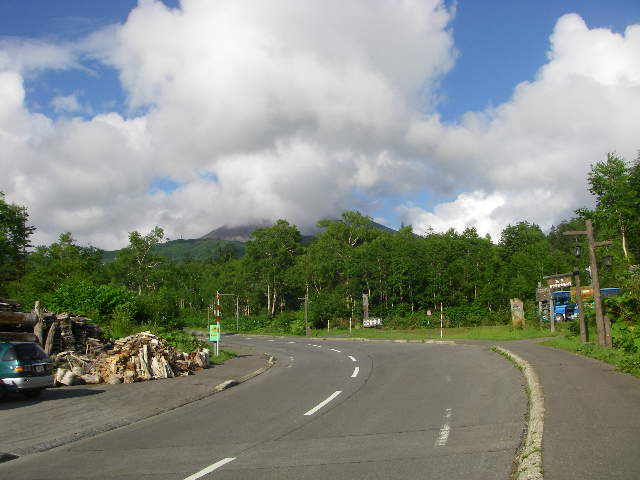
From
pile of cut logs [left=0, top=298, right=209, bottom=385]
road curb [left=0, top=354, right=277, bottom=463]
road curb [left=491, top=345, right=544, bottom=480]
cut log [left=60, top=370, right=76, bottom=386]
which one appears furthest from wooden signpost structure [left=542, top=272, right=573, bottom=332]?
cut log [left=60, top=370, right=76, bottom=386]

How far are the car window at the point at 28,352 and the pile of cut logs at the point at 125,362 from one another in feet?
7.79

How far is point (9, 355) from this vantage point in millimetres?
12727

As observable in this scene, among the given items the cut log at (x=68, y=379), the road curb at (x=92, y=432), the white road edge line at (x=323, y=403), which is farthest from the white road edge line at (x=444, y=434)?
the cut log at (x=68, y=379)

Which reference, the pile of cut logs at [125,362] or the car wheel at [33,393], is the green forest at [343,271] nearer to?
the pile of cut logs at [125,362]

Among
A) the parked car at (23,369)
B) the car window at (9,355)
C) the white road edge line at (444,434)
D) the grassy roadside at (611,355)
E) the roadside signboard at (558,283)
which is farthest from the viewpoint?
the roadside signboard at (558,283)

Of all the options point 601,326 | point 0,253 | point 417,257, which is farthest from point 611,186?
point 0,253

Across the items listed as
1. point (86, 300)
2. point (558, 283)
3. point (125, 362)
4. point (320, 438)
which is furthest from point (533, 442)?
point (558, 283)

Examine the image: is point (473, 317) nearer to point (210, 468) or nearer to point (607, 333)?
point (607, 333)

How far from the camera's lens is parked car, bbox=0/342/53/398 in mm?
12445

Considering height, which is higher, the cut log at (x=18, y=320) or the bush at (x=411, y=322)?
the cut log at (x=18, y=320)

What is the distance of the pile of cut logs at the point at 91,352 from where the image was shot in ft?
54.7

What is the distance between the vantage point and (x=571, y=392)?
10.7 meters

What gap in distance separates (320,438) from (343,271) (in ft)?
245

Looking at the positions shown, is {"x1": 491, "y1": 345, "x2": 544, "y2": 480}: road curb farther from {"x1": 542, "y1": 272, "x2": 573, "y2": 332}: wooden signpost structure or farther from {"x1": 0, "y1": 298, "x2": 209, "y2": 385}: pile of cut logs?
{"x1": 542, "y1": 272, "x2": 573, "y2": 332}: wooden signpost structure
